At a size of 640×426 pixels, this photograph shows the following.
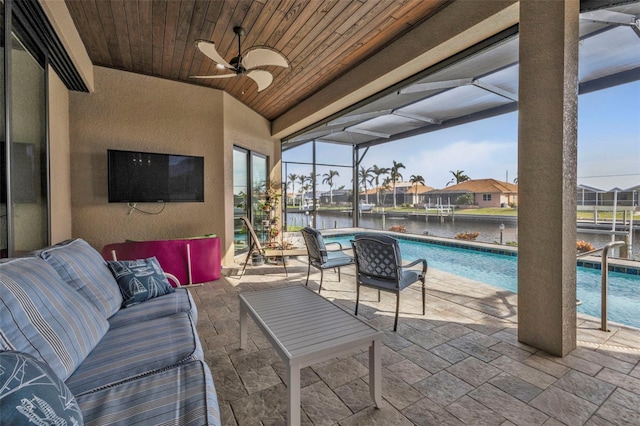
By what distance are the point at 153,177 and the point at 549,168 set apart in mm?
4964

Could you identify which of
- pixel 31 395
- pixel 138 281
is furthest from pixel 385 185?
pixel 31 395

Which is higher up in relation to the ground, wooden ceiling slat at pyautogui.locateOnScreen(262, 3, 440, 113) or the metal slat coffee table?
wooden ceiling slat at pyautogui.locateOnScreen(262, 3, 440, 113)

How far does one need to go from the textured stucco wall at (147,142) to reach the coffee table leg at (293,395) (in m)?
4.04

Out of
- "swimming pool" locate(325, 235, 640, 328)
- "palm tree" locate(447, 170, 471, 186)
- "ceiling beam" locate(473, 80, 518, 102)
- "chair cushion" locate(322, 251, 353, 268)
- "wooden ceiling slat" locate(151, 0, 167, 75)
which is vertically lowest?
"swimming pool" locate(325, 235, 640, 328)

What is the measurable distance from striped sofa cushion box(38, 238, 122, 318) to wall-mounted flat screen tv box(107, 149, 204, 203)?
7.62ft

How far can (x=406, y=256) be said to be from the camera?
7.09 meters

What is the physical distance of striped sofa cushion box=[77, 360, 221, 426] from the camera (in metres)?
1.00

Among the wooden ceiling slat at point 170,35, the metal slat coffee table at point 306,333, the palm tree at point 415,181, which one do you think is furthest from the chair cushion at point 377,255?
the palm tree at point 415,181

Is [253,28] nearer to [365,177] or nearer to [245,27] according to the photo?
[245,27]

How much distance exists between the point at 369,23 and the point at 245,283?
3726 mm

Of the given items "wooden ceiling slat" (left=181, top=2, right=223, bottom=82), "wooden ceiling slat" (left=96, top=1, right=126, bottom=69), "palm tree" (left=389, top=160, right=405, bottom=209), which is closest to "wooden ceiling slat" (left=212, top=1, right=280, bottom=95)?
"wooden ceiling slat" (left=181, top=2, right=223, bottom=82)

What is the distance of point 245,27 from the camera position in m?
3.04

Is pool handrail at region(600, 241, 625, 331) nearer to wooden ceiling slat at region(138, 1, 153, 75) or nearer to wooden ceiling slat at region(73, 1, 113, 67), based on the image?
wooden ceiling slat at region(138, 1, 153, 75)

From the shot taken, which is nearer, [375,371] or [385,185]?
[375,371]
